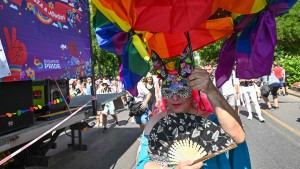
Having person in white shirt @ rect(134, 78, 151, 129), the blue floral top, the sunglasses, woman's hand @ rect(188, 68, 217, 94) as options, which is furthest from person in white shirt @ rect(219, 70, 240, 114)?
woman's hand @ rect(188, 68, 217, 94)

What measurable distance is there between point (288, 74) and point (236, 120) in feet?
67.1

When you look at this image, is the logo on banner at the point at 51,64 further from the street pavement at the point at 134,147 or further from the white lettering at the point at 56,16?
the street pavement at the point at 134,147

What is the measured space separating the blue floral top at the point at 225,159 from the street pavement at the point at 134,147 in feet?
11.1

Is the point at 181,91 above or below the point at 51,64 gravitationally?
below

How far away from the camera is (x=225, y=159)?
6.97 ft

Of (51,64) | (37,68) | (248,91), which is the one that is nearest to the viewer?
(37,68)

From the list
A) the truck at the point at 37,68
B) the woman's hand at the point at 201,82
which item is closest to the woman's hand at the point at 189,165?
the woman's hand at the point at 201,82

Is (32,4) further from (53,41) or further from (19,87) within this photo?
(19,87)

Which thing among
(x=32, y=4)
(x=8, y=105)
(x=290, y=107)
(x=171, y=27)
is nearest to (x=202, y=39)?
(x=171, y=27)

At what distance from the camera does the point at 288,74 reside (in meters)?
20.7

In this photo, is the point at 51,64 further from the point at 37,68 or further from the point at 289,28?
the point at 289,28

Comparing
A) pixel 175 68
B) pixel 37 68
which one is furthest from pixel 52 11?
pixel 175 68

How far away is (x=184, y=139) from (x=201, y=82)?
0.39 m

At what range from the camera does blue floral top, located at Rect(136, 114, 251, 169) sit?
6.93 ft
